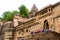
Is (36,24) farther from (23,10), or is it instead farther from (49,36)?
(23,10)

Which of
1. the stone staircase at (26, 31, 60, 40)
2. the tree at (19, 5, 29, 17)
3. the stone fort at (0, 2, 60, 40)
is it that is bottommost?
the stone staircase at (26, 31, 60, 40)

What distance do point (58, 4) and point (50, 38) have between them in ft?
8.98

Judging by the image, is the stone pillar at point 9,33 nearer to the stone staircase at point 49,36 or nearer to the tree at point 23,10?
the stone staircase at point 49,36

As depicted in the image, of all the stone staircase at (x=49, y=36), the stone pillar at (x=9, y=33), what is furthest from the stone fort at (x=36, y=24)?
the stone staircase at (x=49, y=36)

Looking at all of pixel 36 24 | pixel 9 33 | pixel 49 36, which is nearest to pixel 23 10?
pixel 9 33

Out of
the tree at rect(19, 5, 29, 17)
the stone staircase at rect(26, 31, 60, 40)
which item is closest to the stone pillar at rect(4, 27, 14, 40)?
the stone staircase at rect(26, 31, 60, 40)

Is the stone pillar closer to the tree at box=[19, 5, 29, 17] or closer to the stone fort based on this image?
the stone fort

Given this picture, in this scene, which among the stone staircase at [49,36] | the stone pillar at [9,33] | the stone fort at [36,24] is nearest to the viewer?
the stone staircase at [49,36]

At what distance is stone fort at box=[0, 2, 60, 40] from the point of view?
12.3 m

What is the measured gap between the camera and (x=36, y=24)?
14547 millimetres

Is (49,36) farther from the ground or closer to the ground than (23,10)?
closer to the ground

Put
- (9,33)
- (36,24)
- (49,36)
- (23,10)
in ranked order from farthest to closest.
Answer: (23,10)
(9,33)
(36,24)
(49,36)

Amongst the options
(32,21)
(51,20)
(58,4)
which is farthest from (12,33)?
(58,4)

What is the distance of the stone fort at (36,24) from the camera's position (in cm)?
1227
